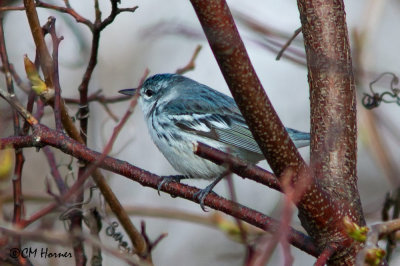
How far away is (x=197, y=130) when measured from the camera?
453 centimetres

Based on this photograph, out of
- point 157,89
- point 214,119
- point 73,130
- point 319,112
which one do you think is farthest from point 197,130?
point 319,112

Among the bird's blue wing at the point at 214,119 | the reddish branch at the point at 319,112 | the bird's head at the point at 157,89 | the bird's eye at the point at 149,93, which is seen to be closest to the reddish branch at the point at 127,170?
the reddish branch at the point at 319,112

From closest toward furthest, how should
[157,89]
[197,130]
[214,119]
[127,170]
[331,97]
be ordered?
[127,170]
[331,97]
[197,130]
[214,119]
[157,89]

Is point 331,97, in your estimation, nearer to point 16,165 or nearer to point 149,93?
point 16,165

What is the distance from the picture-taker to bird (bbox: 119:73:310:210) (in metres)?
4.36

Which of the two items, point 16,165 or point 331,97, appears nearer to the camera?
point 331,97

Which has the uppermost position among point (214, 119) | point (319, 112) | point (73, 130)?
point (319, 112)

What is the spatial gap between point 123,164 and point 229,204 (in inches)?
18.4

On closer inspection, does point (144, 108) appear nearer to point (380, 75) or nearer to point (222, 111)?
point (222, 111)

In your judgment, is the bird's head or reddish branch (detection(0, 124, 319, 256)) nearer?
reddish branch (detection(0, 124, 319, 256))

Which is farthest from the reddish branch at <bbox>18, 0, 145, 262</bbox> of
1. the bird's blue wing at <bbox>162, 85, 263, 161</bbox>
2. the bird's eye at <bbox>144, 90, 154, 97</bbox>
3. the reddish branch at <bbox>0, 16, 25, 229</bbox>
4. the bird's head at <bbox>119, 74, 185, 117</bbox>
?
the bird's eye at <bbox>144, 90, 154, 97</bbox>

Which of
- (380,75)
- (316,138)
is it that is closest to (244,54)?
(316,138)

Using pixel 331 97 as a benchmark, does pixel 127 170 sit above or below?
below

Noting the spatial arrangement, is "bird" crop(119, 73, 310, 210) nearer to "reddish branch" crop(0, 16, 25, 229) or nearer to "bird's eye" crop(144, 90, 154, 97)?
"bird's eye" crop(144, 90, 154, 97)
